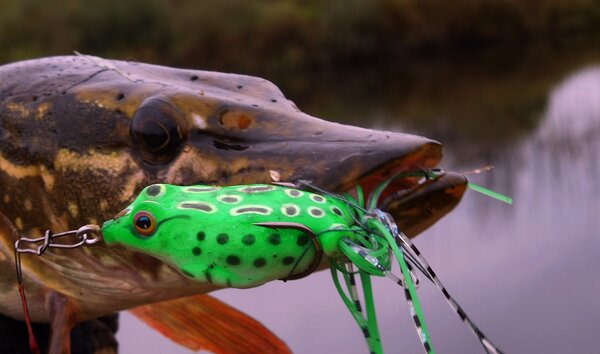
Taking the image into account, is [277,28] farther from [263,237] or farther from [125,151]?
[263,237]

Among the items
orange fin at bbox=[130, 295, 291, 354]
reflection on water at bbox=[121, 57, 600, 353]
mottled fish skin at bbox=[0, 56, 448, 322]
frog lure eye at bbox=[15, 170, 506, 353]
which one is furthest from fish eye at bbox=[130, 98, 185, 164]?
reflection on water at bbox=[121, 57, 600, 353]

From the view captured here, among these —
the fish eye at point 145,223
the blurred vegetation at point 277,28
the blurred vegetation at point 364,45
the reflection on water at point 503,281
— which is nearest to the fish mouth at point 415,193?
the fish eye at point 145,223

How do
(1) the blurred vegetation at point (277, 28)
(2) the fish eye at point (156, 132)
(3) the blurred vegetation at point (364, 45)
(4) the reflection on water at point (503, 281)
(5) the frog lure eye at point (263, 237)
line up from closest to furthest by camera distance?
(5) the frog lure eye at point (263, 237)
(2) the fish eye at point (156, 132)
(4) the reflection on water at point (503, 281)
(3) the blurred vegetation at point (364, 45)
(1) the blurred vegetation at point (277, 28)

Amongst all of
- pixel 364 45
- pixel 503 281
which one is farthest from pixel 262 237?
pixel 364 45

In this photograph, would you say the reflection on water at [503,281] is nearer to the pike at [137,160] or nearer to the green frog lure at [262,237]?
the pike at [137,160]

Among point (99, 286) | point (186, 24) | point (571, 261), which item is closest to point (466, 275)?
point (571, 261)

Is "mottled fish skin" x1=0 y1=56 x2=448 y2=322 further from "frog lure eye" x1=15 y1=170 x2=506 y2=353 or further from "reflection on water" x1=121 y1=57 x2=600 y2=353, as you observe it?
"reflection on water" x1=121 y1=57 x2=600 y2=353
